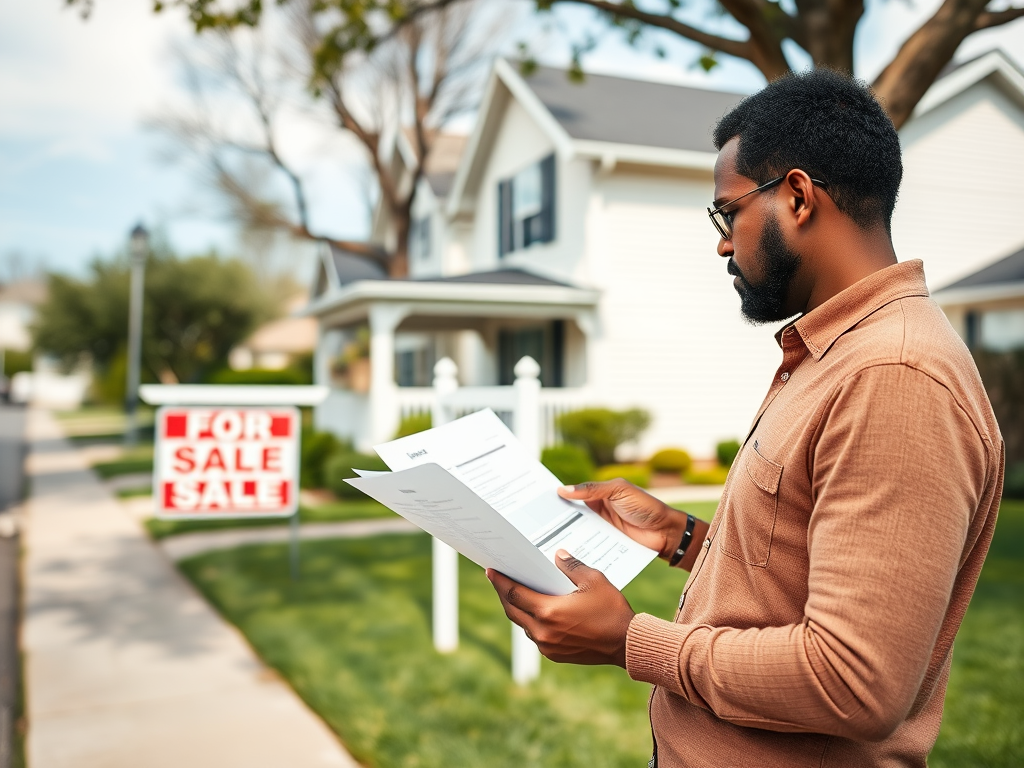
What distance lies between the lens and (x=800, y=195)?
55.1 inches

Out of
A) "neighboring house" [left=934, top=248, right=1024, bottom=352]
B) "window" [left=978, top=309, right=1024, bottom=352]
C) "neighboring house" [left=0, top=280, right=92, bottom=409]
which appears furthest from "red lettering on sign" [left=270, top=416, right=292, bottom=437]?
"neighboring house" [left=0, top=280, right=92, bottom=409]

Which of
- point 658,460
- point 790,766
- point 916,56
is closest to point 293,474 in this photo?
point 916,56

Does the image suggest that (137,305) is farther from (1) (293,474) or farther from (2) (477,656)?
(2) (477,656)

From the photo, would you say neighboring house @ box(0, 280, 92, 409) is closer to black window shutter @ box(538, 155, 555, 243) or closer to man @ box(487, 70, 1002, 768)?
black window shutter @ box(538, 155, 555, 243)

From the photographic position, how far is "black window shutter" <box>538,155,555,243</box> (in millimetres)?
15109

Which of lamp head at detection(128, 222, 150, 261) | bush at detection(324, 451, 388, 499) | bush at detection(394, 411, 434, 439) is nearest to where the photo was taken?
bush at detection(394, 411, 434, 439)

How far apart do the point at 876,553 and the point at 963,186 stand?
1692cm

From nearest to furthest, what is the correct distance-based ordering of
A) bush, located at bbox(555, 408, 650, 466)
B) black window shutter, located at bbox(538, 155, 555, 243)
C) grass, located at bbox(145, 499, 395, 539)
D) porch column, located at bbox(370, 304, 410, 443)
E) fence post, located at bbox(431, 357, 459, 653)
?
1. fence post, located at bbox(431, 357, 459, 653)
2. grass, located at bbox(145, 499, 395, 539)
3. bush, located at bbox(555, 408, 650, 466)
4. porch column, located at bbox(370, 304, 410, 443)
5. black window shutter, located at bbox(538, 155, 555, 243)

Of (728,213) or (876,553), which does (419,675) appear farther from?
(876,553)

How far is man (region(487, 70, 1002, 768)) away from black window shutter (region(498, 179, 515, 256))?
51.3 ft

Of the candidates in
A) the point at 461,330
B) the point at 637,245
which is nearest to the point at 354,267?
the point at 461,330

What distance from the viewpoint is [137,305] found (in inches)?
776

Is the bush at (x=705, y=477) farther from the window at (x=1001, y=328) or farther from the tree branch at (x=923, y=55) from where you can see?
the tree branch at (x=923, y=55)

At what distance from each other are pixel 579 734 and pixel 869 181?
3488mm
